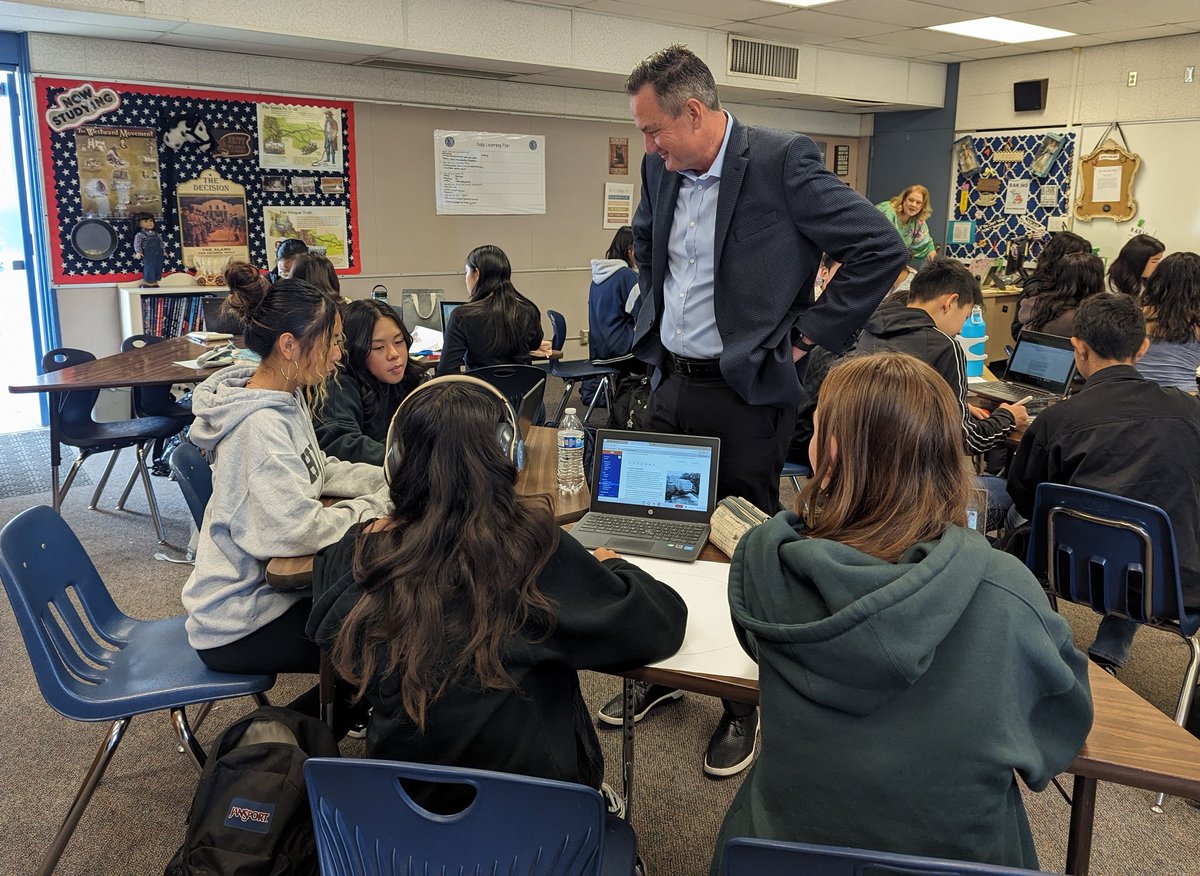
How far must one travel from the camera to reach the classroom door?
543cm

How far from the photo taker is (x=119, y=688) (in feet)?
6.49

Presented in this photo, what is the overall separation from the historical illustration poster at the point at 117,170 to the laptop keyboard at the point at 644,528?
474 cm

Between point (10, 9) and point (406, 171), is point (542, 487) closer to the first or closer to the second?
point (10, 9)

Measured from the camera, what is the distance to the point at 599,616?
57.4 inches

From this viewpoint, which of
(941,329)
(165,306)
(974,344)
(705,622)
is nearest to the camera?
(705,622)

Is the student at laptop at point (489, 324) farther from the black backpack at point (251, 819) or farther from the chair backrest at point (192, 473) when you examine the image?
the black backpack at point (251, 819)

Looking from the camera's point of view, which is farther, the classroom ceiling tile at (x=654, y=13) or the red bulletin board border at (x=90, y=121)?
the classroom ceiling tile at (x=654, y=13)

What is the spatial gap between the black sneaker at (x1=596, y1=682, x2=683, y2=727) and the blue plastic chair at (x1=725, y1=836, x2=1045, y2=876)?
1.74m

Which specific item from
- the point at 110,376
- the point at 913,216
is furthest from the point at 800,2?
the point at 110,376

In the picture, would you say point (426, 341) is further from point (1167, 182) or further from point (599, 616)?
point (1167, 182)

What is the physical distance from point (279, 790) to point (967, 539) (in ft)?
3.99

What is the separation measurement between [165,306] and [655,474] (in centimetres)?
460

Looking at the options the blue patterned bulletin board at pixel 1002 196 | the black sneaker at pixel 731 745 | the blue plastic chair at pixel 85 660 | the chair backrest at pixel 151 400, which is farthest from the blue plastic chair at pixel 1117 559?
the blue patterned bulletin board at pixel 1002 196

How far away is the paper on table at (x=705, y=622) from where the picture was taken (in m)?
1.56
